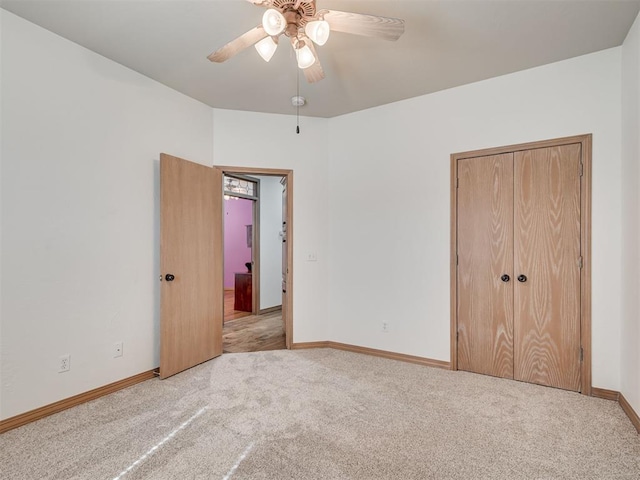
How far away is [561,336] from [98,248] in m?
3.81

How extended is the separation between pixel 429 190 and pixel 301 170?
1449mm

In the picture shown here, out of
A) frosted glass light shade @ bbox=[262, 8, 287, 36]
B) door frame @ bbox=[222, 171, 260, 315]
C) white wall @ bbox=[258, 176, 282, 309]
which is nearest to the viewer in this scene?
frosted glass light shade @ bbox=[262, 8, 287, 36]

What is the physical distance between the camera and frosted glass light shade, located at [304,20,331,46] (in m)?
1.71

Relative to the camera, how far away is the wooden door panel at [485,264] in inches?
117

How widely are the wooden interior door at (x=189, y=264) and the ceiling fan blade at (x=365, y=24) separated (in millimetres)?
1967

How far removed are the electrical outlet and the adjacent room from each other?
0.01m

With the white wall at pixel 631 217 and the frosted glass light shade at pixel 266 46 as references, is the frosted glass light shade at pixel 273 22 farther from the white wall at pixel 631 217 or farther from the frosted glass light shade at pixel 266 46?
the white wall at pixel 631 217

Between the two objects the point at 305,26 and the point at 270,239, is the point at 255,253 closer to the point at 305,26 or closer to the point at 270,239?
the point at 270,239

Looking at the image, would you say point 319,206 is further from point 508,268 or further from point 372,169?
point 508,268

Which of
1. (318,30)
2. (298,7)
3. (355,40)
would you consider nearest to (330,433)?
(318,30)

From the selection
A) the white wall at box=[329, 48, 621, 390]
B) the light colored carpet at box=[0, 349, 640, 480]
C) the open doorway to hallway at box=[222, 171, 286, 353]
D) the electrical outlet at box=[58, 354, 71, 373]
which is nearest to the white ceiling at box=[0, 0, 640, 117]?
the white wall at box=[329, 48, 621, 390]

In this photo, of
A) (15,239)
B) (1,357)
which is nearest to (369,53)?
(15,239)

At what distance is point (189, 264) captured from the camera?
327cm

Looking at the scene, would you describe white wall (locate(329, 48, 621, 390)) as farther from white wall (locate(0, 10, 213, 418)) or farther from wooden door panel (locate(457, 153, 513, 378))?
white wall (locate(0, 10, 213, 418))
